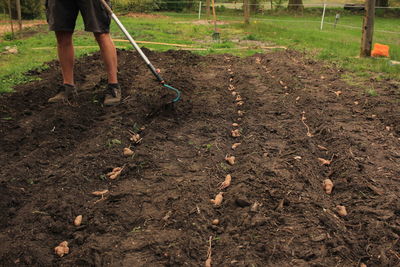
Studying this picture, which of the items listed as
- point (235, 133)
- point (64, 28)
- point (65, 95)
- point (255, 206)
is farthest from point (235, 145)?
point (64, 28)

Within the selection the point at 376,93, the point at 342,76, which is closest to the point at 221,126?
the point at 376,93

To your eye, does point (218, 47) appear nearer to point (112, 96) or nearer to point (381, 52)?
point (381, 52)

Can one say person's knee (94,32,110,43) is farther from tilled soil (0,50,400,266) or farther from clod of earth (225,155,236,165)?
clod of earth (225,155,236,165)

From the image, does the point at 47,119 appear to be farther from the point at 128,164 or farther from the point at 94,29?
the point at 128,164

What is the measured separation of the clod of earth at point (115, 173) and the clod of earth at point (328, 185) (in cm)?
161

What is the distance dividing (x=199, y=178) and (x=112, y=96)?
6.24 feet

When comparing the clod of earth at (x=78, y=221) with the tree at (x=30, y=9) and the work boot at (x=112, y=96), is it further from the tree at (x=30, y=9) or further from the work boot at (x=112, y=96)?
the tree at (x=30, y=9)

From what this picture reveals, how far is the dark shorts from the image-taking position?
12.3 ft

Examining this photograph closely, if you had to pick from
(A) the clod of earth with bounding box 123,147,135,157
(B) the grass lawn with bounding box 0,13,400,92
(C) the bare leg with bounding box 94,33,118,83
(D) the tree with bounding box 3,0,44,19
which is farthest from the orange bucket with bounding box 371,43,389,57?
(D) the tree with bounding box 3,0,44,19

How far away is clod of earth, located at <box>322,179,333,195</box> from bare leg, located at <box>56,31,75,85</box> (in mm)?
3118

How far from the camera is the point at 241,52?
7.84 meters

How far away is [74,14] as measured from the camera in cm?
389

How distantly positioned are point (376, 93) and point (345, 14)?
20.4m

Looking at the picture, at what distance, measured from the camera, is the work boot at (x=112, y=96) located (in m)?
4.01
